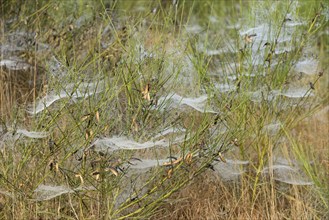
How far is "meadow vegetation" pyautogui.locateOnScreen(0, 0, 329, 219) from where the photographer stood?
11.2 ft

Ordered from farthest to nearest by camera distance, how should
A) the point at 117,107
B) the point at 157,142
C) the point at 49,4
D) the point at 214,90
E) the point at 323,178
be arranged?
the point at 49,4
the point at 323,178
the point at 214,90
the point at 117,107
the point at 157,142

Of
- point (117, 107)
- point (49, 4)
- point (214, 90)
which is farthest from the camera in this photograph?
point (49, 4)

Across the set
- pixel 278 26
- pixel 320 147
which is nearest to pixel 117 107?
pixel 278 26

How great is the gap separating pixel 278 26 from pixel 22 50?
70.5 inches

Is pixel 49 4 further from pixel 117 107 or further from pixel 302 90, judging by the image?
pixel 302 90

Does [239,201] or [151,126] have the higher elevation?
[151,126]

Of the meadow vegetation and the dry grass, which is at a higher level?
the meadow vegetation

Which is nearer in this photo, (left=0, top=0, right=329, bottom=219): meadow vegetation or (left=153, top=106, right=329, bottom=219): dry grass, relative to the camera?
(left=0, top=0, right=329, bottom=219): meadow vegetation

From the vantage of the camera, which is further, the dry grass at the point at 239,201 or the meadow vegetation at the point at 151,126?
the dry grass at the point at 239,201

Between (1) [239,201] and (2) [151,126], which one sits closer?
(2) [151,126]

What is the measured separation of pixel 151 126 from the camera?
356 centimetres

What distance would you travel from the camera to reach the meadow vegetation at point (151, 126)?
11.2 ft

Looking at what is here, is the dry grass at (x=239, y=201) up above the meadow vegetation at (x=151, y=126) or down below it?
below

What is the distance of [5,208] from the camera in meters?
3.67
